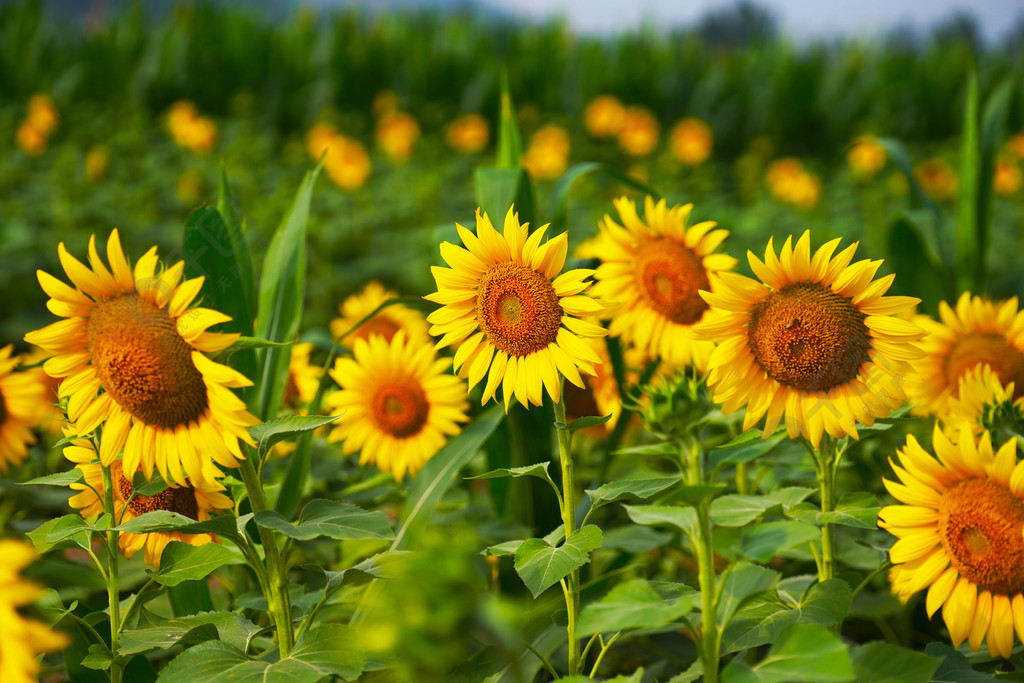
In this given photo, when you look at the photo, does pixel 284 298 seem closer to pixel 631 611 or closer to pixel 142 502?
pixel 142 502

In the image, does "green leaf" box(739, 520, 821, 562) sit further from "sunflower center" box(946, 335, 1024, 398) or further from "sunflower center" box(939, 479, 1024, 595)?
"sunflower center" box(946, 335, 1024, 398)

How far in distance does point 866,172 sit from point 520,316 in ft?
18.7

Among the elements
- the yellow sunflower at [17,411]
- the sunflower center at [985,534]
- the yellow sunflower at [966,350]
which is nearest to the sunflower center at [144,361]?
the yellow sunflower at [17,411]

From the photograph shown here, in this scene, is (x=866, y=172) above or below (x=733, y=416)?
above

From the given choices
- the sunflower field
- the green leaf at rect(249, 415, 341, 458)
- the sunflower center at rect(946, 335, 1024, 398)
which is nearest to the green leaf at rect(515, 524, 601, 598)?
the sunflower field

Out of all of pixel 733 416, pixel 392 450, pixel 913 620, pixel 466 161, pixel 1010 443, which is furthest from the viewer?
pixel 466 161

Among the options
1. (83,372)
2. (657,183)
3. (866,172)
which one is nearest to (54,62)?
(657,183)

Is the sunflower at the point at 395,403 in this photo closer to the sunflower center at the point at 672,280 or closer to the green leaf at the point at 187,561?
the sunflower center at the point at 672,280

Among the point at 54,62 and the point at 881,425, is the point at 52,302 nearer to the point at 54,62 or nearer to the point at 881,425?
the point at 881,425

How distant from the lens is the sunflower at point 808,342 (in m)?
1.01

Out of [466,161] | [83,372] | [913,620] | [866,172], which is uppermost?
[466,161]

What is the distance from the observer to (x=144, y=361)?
3.09 ft

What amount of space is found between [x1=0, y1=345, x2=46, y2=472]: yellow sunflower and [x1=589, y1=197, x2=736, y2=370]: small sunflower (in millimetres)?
991

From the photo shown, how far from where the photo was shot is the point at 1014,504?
95 cm
